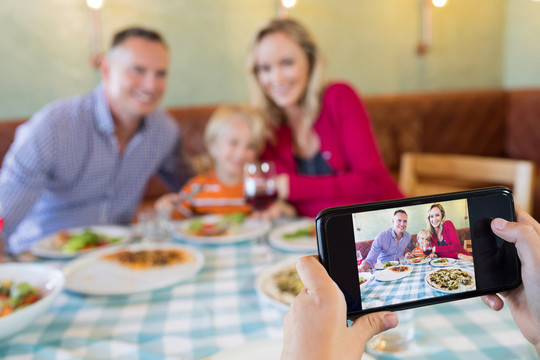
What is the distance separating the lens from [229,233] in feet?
5.45

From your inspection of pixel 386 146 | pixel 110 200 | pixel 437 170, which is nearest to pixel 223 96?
pixel 386 146

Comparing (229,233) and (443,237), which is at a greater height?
(443,237)

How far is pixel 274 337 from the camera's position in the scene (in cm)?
93

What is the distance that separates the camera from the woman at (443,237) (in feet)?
2.23

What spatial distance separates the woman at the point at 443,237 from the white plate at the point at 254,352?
1.18ft

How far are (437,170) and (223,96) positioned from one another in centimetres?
246

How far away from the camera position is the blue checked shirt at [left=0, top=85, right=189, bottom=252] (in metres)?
1.96

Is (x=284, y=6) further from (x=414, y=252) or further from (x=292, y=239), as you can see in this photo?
(x=414, y=252)

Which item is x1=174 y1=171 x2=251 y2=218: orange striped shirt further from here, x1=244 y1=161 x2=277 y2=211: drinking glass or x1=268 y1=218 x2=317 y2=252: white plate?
x1=244 y1=161 x2=277 y2=211: drinking glass

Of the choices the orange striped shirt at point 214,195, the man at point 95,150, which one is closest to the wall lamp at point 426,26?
the orange striped shirt at point 214,195

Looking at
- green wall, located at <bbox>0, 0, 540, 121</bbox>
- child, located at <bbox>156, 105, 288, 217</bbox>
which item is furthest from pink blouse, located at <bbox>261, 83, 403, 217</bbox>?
green wall, located at <bbox>0, 0, 540, 121</bbox>

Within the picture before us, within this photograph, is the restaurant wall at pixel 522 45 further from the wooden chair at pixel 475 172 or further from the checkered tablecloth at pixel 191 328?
the checkered tablecloth at pixel 191 328

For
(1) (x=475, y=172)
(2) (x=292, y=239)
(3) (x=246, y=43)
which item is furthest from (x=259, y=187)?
(3) (x=246, y=43)

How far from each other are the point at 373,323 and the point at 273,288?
469mm
